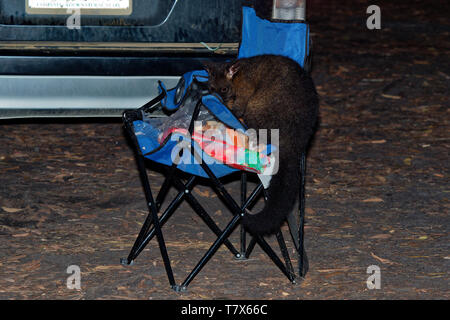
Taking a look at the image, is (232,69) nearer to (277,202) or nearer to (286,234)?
(277,202)

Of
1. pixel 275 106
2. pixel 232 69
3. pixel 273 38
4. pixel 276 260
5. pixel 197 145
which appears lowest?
pixel 276 260

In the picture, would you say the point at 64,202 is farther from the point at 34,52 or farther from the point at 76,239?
the point at 34,52

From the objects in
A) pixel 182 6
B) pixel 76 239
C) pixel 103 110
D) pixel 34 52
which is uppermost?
pixel 182 6

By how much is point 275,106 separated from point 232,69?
44 cm

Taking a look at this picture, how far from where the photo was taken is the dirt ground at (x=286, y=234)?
4559 millimetres

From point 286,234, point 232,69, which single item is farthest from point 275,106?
point 286,234

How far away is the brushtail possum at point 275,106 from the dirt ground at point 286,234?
594mm

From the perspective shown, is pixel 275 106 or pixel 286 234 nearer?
pixel 275 106

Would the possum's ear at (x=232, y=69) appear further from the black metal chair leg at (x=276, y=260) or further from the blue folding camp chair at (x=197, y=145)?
the black metal chair leg at (x=276, y=260)

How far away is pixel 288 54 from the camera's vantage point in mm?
4938

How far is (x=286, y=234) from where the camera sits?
17.9ft

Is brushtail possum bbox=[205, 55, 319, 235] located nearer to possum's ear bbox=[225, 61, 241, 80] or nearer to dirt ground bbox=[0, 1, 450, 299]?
possum's ear bbox=[225, 61, 241, 80]

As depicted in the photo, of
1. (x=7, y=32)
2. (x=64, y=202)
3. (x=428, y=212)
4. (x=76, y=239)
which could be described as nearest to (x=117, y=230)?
(x=76, y=239)

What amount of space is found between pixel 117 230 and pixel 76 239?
1.10 ft
